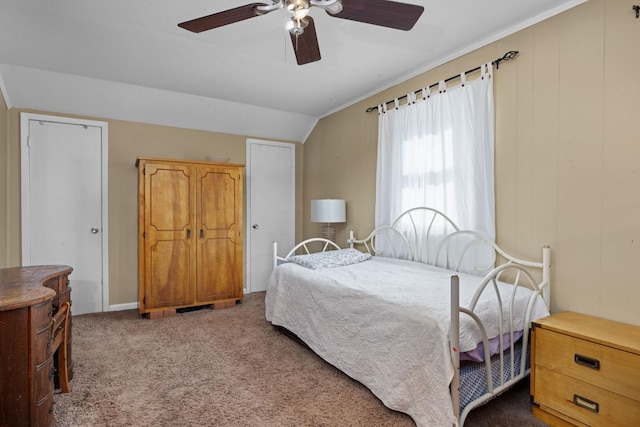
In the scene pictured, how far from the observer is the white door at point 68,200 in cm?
347

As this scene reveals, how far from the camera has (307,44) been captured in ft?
6.08

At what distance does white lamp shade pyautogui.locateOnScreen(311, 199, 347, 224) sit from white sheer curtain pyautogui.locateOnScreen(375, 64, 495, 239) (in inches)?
22.2

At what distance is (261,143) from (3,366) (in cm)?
382

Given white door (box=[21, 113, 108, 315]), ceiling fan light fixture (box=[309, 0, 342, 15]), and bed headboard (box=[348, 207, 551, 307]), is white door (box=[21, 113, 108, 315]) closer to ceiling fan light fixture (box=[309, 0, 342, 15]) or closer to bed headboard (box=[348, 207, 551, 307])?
bed headboard (box=[348, 207, 551, 307])

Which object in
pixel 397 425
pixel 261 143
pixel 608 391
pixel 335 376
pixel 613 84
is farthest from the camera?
pixel 261 143

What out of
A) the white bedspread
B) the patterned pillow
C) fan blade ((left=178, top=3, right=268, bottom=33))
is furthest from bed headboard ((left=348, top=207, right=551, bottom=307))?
fan blade ((left=178, top=3, right=268, bottom=33))

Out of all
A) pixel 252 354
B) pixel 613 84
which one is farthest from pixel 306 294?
pixel 613 84

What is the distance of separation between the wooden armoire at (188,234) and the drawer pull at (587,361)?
10.8 ft

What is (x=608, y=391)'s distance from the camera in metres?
1.51

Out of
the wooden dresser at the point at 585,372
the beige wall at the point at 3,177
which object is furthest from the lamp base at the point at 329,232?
the beige wall at the point at 3,177

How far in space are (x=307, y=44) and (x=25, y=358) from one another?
79.8 inches

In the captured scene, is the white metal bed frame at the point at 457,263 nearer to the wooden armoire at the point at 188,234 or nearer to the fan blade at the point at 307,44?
the wooden armoire at the point at 188,234

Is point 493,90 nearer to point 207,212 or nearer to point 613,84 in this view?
point 613,84

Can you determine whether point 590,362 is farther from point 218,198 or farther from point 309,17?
point 218,198
